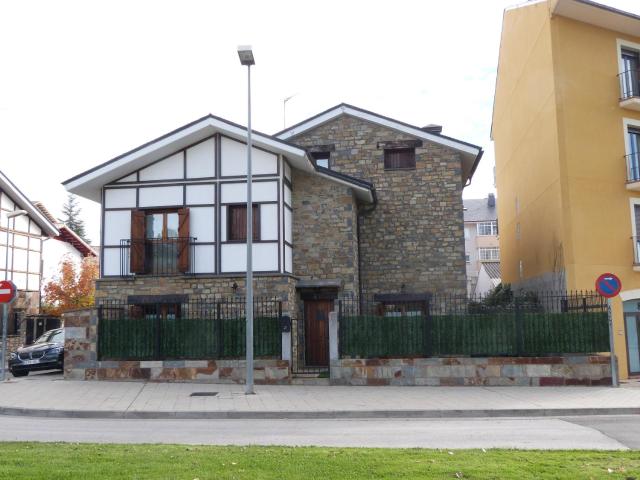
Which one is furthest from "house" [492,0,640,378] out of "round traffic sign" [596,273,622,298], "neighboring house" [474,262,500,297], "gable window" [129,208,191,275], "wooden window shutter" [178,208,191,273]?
"neighboring house" [474,262,500,297]

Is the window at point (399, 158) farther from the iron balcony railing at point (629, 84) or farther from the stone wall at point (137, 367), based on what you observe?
the stone wall at point (137, 367)

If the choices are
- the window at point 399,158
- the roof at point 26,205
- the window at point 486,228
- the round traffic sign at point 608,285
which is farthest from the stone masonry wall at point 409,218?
the window at point 486,228

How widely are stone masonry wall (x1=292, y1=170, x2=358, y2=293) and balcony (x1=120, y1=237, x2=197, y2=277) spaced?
11.3ft

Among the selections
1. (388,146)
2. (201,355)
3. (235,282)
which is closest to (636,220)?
(388,146)

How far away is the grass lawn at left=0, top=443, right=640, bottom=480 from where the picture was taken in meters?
6.13

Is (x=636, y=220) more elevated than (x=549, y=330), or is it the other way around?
(x=636, y=220)

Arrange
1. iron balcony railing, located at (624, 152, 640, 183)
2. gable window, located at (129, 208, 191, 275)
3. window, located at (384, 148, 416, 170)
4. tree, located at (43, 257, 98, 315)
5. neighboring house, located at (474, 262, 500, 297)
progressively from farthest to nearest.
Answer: neighboring house, located at (474, 262, 500, 297) → tree, located at (43, 257, 98, 315) → window, located at (384, 148, 416, 170) → iron balcony railing, located at (624, 152, 640, 183) → gable window, located at (129, 208, 191, 275)

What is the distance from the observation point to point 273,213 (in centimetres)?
1952

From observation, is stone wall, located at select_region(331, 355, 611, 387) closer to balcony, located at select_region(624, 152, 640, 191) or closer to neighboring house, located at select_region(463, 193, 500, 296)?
balcony, located at select_region(624, 152, 640, 191)

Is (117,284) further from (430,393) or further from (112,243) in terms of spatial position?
(430,393)

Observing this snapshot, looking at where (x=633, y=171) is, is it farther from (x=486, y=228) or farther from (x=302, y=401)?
(x=486, y=228)

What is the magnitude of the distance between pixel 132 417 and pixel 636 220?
1627cm

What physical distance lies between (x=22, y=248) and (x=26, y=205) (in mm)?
1996

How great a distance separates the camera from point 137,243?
1969 cm
